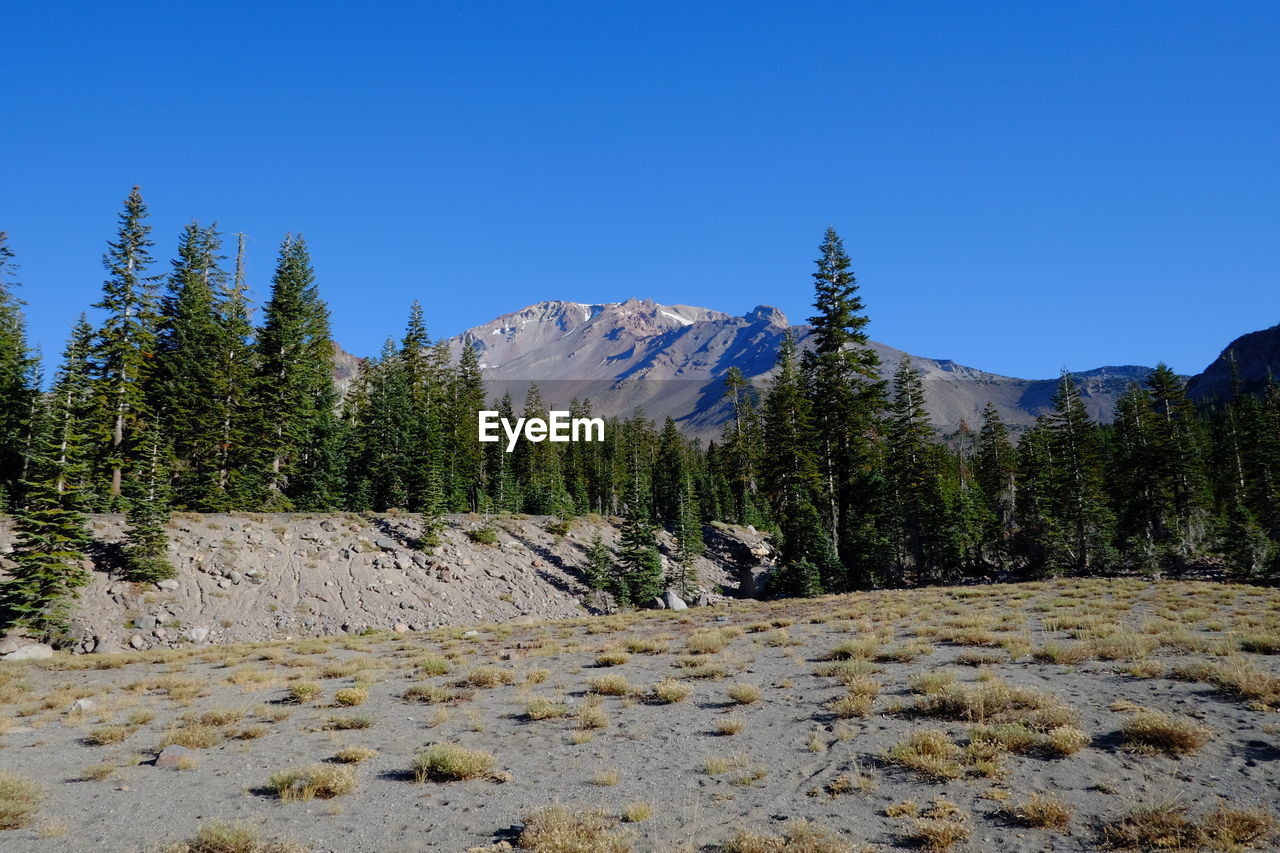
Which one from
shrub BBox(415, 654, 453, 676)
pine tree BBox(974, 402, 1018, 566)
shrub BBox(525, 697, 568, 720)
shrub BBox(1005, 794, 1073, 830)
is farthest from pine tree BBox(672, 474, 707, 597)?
pine tree BBox(974, 402, 1018, 566)

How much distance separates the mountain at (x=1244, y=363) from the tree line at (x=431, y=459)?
14178 cm

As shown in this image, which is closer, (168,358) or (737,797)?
(737,797)

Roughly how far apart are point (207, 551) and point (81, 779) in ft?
76.1

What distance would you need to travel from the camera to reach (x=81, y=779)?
29.9 ft

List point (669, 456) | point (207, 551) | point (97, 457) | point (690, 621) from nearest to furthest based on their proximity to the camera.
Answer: point (690, 621) < point (207, 551) < point (97, 457) < point (669, 456)

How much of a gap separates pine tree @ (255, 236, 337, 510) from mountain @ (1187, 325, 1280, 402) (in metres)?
205

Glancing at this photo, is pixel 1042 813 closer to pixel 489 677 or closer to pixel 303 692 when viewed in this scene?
pixel 489 677

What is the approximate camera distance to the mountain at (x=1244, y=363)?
167 meters

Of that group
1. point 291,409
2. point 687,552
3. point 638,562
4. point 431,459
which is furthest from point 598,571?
point 291,409

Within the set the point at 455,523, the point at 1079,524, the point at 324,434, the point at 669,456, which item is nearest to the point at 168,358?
the point at 324,434

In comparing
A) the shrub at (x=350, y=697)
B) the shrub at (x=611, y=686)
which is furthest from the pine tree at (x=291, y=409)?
the shrub at (x=611, y=686)

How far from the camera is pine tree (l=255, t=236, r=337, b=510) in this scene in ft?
133

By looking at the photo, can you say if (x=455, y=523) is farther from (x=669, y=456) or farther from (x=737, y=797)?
(x=669, y=456)

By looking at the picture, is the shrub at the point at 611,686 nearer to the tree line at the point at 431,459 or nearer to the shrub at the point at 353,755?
the shrub at the point at 353,755
